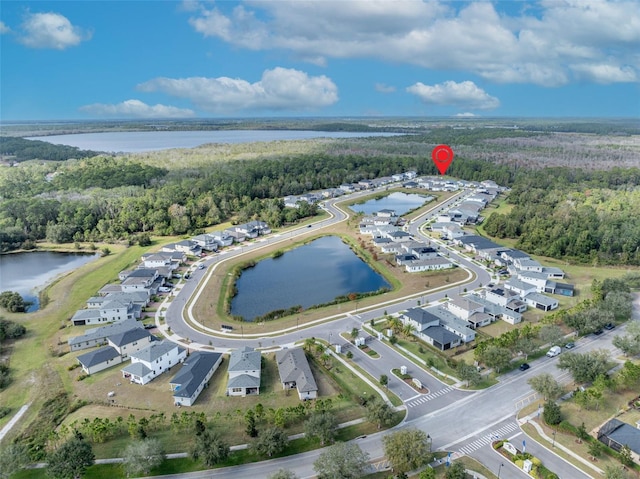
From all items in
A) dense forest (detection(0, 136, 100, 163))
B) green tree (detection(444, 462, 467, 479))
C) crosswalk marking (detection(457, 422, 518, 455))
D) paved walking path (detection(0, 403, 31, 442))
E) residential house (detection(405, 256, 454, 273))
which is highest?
dense forest (detection(0, 136, 100, 163))

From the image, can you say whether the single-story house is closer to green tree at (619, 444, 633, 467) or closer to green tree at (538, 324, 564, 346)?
green tree at (538, 324, 564, 346)

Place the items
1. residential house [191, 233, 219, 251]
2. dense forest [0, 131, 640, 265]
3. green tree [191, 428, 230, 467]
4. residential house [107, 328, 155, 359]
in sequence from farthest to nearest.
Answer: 1. residential house [191, 233, 219, 251]
2. dense forest [0, 131, 640, 265]
3. residential house [107, 328, 155, 359]
4. green tree [191, 428, 230, 467]

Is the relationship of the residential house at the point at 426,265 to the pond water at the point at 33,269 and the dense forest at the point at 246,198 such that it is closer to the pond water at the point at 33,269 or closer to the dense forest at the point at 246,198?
the dense forest at the point at 246,198

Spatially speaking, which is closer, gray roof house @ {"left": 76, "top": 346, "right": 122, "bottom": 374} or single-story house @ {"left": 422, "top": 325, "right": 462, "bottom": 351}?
gray roof house @ {"left": 76, "top": 346, "right": 122, "bottom": 374}

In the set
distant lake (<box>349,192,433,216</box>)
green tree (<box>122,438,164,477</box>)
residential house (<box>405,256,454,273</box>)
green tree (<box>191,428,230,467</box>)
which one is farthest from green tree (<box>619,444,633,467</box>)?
distant lake (<box>349,192,433,216</box>)

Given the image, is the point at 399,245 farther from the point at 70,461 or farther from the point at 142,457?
the point at 70,461

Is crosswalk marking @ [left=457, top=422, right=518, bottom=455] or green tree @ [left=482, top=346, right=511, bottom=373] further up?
green tree @ [left=482, top=346, right=511, bottom=373]

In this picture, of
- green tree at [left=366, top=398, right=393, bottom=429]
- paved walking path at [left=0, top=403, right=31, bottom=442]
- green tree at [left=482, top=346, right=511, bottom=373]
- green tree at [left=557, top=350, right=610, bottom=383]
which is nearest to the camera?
green tree at [left=366, top=398, right=393, bottom=429]
